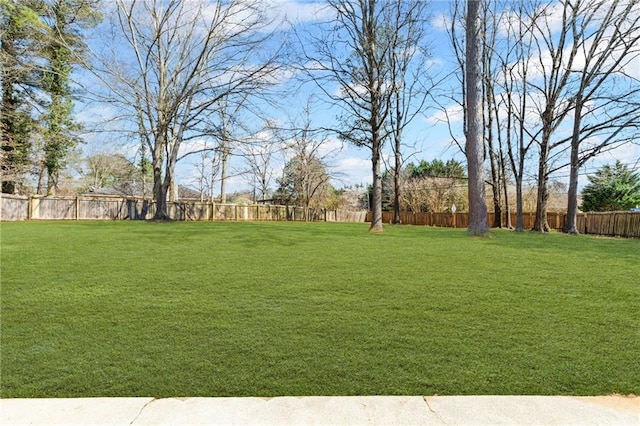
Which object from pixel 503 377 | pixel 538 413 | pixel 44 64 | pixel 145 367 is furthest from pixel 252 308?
pixel 44 64

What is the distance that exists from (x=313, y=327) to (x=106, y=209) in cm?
1831

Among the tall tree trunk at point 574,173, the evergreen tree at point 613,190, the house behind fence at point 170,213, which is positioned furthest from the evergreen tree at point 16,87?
the evergreen tree at point 613,190

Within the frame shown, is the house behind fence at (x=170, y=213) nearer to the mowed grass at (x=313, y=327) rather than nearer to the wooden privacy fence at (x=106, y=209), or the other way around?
the wooden privacy fence at (x=106, y=209)

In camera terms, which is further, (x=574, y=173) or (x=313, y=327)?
(x=574, y=173)

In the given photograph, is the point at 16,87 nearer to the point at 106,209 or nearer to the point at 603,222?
the point at 106,209

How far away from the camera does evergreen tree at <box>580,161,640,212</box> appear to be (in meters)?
22.4

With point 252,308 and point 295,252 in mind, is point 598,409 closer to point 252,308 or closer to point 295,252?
point 252,308

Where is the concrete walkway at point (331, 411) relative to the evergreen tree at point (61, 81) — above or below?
below

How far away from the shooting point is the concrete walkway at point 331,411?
1803mm

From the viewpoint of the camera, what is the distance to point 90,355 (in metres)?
2.49

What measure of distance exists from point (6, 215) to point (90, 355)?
50.4 feet

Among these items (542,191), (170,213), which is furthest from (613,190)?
(170,213)

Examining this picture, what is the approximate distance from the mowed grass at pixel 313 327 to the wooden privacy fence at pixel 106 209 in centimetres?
1161

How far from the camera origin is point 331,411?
188 centimetres
